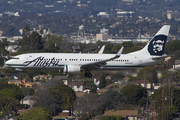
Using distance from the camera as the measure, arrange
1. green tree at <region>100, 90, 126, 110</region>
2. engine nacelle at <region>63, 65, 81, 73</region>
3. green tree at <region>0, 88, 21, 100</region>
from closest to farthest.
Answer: engine nacelle at <region>63, 65, 81, 73</region>
green tree at <region>100, 90, 126, 110</region>
green tree at <region>0, 88, 21, 100</region>

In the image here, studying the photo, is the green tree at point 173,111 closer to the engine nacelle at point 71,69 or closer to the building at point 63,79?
the engine nacelle at point 71,69

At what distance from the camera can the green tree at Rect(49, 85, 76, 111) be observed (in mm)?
98688

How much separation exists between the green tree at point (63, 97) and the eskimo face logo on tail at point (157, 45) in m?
44.6

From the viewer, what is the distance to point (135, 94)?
100750mm

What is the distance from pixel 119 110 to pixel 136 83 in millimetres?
14756

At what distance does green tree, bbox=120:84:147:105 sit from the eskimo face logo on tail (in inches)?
1720

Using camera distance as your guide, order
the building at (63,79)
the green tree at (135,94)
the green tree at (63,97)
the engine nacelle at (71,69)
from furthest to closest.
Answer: the building at (63,79), the green tree at (135,94), the green tree at (63,97), the engine nacelle at (71,69)

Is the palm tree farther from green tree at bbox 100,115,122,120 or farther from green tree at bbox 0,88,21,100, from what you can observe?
green tree at bbox 100,115,122,120

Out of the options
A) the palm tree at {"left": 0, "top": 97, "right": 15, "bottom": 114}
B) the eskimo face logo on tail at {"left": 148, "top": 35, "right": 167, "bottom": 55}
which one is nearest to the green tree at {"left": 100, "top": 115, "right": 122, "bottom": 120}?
the palm tree at {"left": 0, "top": 97, "right": 15, "bottom": 114}

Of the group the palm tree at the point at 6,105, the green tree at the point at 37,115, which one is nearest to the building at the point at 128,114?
the green tree at the point at 37,115

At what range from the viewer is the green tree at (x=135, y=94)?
100 m

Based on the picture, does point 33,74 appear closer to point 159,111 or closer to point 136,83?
point 136,83

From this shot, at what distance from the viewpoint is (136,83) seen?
104 m

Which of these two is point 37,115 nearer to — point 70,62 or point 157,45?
point 70,62
